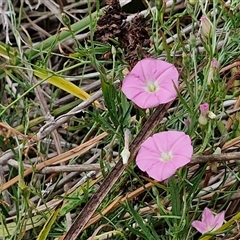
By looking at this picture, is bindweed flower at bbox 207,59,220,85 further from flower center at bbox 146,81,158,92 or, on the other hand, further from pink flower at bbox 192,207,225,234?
pink flower at bbox 192,207,225,234

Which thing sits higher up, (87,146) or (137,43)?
(137,43)

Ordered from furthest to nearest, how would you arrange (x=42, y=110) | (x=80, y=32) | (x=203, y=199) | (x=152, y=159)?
(x=80, y=32)
(x=42, y=110)
(x=203, y=199)
(x=152, y=159)

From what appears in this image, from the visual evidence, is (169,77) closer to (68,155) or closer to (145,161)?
(145,161)

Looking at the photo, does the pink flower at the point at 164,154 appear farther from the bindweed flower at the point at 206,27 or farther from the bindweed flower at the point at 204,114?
the bindweed flower at the point at 206,27

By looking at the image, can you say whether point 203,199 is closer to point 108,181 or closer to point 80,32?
point 108,181

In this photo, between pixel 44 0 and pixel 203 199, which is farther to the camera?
pixel 44 0

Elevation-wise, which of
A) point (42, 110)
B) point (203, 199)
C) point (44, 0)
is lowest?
point (203, 199)

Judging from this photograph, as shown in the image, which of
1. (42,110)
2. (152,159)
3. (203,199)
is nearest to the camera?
(152,159)

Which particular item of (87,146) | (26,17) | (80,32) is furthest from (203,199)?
(26,17)

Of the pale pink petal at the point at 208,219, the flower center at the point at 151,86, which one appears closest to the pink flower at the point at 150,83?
the flower center at the point at 151,86
